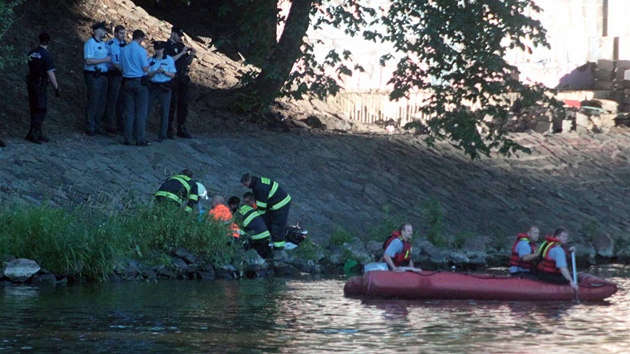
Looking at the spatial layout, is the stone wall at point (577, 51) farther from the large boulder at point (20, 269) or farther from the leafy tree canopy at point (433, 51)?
the large boulder at point (20, 269)

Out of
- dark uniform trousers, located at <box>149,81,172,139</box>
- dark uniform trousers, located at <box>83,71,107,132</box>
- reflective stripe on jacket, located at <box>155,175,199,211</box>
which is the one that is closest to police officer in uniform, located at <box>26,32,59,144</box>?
dark uniform trousers, located at <box>83,71,107,132</box>

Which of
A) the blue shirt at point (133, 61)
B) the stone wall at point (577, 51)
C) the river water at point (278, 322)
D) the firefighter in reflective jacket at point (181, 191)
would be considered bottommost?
the river water at point (278, 322)

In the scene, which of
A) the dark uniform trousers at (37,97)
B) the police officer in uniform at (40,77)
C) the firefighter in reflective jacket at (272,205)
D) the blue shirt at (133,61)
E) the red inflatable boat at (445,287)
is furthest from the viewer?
the blue shirt at (133,61)

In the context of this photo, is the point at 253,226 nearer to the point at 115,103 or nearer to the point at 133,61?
the point at 133,61

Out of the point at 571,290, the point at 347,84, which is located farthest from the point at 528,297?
the point at 347,84

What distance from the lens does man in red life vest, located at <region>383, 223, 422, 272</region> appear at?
18.4m

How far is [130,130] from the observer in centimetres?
2462

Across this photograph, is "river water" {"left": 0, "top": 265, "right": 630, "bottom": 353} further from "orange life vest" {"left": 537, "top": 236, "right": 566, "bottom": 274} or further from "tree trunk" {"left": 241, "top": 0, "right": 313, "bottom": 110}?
"tree trunk" {"left": 241, "top": 0, "right": 313, "bottom": 110}

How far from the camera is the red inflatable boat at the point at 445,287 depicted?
17734 millimetres

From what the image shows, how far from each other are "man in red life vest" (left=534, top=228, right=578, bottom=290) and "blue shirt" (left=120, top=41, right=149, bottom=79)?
30.1ft

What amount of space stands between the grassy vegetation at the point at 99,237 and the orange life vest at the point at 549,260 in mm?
4855

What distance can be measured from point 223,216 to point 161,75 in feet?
16.9

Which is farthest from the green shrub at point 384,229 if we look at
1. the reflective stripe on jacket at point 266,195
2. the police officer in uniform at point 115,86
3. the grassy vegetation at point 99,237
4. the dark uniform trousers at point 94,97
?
the dark uniform trousers at point 94,97

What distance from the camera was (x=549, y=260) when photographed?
18.5 metres
